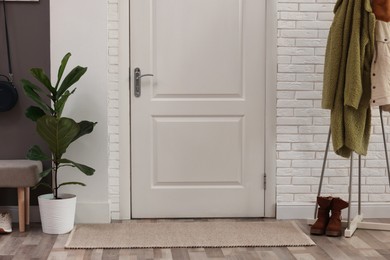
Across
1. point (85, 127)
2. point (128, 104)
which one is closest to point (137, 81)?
point (128, 104)

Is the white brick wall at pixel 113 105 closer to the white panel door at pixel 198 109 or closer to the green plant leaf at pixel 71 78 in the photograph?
the white panel door at pixel 198 109

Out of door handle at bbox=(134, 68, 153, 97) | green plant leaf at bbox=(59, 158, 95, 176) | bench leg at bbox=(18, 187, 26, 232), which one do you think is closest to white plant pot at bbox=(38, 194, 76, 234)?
bench leg at bbox=(18, 187, 26, 232)

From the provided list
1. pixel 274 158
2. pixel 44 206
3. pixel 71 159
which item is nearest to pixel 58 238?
pixel 44 206

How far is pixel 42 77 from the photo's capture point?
4.38 m

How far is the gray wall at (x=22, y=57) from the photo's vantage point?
4.78 m

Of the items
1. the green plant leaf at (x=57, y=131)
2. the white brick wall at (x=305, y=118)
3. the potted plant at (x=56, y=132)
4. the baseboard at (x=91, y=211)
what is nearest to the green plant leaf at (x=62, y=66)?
the potted plant at (x=56, y=132)

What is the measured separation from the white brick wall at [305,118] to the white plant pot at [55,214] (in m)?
1.41

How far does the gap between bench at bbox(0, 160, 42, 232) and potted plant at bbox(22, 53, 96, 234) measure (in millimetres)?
98

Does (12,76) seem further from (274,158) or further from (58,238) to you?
(274,158)

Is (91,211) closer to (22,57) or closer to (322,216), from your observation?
(22,57)

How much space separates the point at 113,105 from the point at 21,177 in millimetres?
793

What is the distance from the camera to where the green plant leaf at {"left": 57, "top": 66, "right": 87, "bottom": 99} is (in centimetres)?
446

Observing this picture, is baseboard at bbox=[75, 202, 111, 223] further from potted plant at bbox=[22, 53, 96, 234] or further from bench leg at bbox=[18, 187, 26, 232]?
bench leg at bbox=[18, 187, 26, 232]

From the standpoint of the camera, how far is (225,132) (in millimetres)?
4977
